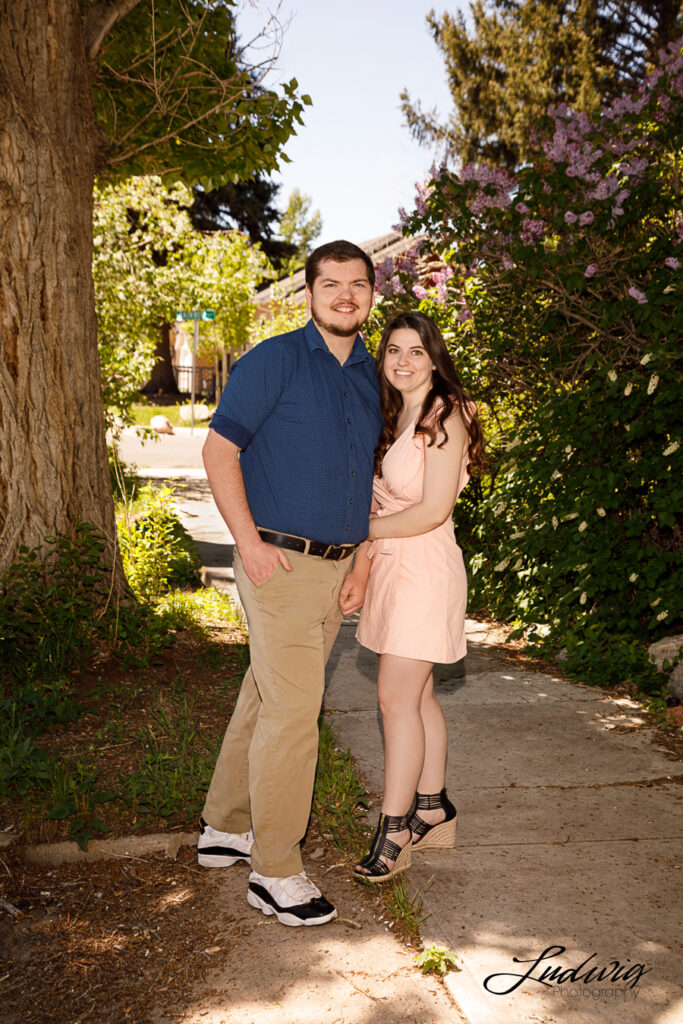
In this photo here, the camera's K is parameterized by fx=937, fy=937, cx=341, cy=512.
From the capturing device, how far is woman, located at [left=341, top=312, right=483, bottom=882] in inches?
135

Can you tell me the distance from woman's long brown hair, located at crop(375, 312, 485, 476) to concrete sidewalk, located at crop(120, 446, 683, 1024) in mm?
1541

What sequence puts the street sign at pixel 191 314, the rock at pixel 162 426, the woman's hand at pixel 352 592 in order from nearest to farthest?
the woman's hand at pixel 352 592, the street sign at pixel 191 314, the rock at pixel 162 426

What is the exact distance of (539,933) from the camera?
309 cm

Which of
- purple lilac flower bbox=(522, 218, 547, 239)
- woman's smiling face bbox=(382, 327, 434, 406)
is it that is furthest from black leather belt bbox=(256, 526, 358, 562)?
purple lilac flower bbox=(522, 218, 547, 239)

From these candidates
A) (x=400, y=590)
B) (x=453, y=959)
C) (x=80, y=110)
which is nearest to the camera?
(x=453, y=959)

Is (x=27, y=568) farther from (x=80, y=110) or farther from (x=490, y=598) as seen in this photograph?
(x=490, y=598)

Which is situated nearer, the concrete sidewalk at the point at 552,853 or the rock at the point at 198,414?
the concrete sidewalk at the point at 552,853

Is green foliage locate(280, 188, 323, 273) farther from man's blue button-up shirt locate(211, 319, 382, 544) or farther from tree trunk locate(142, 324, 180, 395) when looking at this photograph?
man's blue button-up shirt locate(211, 319, 382, 544)

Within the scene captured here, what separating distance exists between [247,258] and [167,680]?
72.4 feet

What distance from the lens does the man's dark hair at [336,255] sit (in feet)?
10.6

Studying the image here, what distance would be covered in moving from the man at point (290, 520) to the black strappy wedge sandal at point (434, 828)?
610 millimetres

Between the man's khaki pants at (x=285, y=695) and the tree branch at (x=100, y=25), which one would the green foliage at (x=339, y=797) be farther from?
the tree branch at (x=100, y=25)

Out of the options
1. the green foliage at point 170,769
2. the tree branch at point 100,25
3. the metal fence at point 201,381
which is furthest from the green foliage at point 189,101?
the metal fence at point 201,381

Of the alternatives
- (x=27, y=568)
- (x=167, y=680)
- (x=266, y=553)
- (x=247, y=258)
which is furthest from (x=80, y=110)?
(x=247, y=258)
